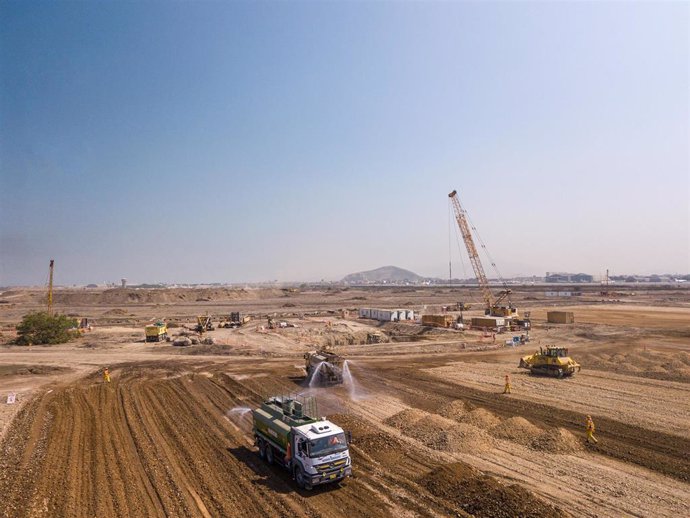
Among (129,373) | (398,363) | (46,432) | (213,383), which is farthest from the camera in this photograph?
(398,363)

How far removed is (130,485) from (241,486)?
4386 mm

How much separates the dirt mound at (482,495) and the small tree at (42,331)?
65.0 metres

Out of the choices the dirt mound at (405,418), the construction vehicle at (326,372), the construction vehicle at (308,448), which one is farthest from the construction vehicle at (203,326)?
the construction vehicle at (308,448)

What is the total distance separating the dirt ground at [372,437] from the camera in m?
15.6

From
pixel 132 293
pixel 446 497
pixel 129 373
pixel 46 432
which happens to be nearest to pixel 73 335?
pixel 129 373

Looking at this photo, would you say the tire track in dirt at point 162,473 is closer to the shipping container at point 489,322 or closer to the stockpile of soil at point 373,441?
the stockpile of soil at point 373,441

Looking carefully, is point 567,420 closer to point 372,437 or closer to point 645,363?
point 372,437

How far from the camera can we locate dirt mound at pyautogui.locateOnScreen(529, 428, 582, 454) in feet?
67.5

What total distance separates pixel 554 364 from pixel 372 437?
2202 centimetres

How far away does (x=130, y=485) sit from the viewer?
1691 centimetres

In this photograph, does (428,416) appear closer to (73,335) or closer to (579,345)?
(579,345)

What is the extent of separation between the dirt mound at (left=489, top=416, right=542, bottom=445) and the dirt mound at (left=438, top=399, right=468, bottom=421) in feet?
8.37

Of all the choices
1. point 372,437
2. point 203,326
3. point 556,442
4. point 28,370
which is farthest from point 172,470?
point 203,326

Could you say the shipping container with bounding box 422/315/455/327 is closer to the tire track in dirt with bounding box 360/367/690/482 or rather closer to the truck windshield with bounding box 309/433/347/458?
the tire track in dirt with bounding box 360/367/690/482
